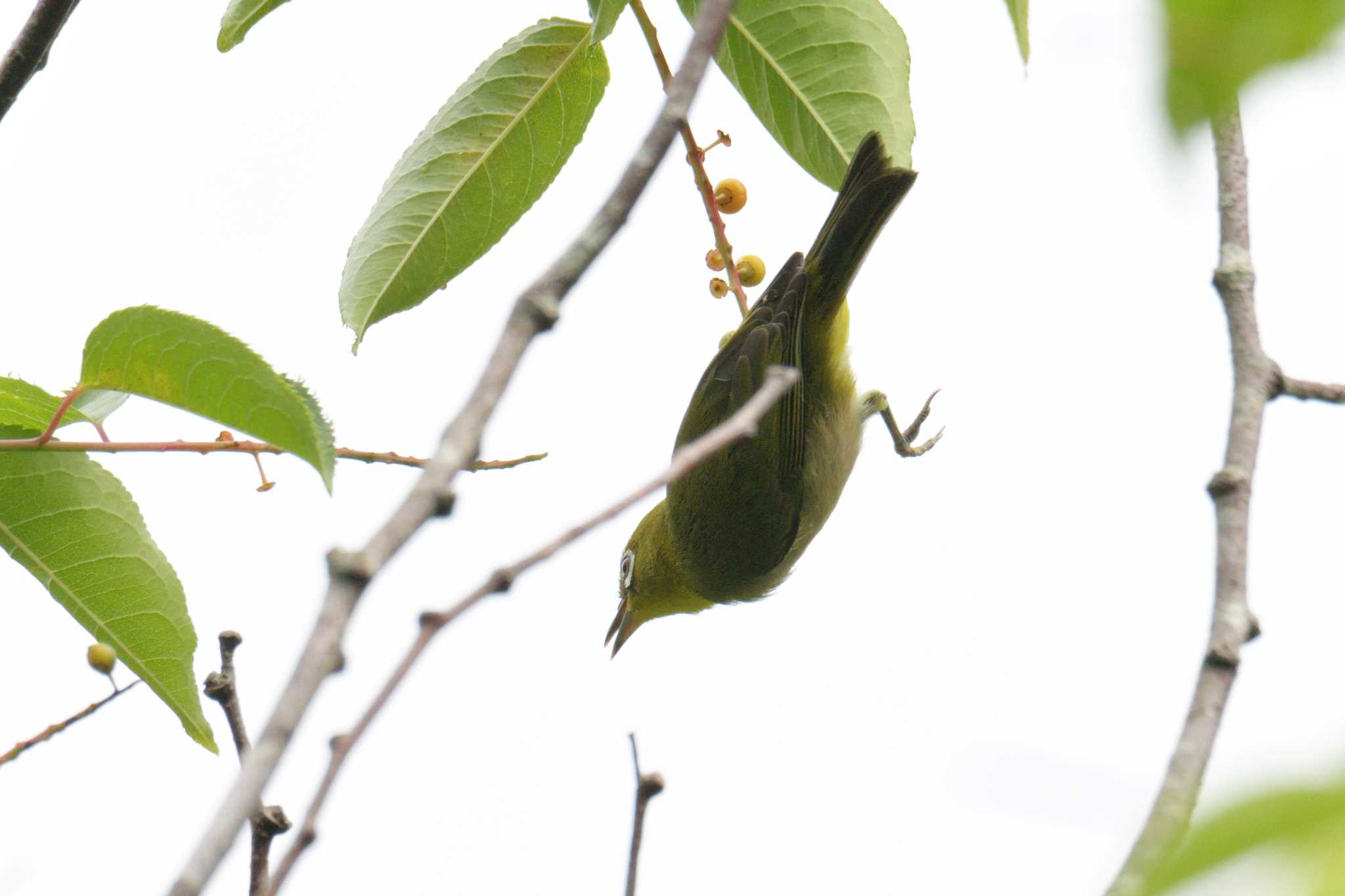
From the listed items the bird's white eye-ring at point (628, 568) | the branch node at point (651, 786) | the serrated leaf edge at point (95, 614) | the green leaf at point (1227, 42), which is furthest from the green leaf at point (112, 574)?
the bird's white eye-ring at point (628, 568)

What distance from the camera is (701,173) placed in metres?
2.63

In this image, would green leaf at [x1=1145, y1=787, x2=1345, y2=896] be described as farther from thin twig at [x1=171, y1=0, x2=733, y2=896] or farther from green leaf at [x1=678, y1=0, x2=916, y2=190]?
green leaf at [x1=678, y1=0, x2=916, y2=190]

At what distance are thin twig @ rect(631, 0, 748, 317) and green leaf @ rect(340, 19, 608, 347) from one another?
0.10 meters

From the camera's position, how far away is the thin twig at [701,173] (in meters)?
2.31

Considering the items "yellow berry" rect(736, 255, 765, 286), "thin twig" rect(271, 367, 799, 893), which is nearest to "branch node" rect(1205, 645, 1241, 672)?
"thin twig" rect(271, 367, 799, 893)

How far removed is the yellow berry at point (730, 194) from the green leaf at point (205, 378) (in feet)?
4.87

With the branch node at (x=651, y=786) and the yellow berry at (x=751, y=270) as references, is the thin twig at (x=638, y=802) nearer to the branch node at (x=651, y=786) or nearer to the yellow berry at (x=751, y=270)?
the branch node at (x=651, y=786)

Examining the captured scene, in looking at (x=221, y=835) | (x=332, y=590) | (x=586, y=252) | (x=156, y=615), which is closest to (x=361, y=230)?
(x=156, y=615)

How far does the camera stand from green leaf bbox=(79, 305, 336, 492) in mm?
1505

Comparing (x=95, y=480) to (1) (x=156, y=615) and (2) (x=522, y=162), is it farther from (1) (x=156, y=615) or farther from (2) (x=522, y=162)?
(2) (x=522, y=162)

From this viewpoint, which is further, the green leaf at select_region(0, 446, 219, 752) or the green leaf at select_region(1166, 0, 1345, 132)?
the green leaf at select_region(0, 446, 219, 752)

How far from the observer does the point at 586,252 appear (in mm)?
1197

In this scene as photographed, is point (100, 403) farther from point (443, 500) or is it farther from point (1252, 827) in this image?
point (1252, 827)

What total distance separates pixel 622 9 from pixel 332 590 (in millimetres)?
1435
